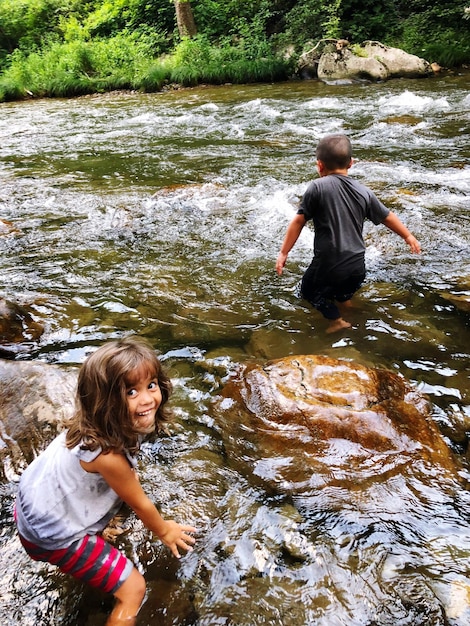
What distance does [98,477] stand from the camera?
1812mm

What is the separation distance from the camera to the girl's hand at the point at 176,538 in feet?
6.34

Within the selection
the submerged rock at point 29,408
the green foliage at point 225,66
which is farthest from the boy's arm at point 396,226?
the green foliage at point 225,66

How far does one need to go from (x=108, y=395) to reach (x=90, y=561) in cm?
67

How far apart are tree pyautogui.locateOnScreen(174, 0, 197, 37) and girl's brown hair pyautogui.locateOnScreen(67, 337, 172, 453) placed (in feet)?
68.4

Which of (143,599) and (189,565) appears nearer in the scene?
(143,599)

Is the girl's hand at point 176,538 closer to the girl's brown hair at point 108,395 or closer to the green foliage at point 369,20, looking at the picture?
the girl's brown hair at point 108,395

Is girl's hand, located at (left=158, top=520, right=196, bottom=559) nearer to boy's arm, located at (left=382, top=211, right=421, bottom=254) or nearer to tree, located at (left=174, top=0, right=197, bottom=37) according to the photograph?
boy's arm, located at (left=382, top=211, right=421, bottom=254)

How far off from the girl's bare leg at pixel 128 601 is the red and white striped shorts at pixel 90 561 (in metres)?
0.03

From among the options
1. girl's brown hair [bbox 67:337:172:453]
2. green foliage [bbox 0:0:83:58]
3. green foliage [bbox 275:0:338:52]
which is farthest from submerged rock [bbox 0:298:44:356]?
green foliage [bbox 0:0:83:58]

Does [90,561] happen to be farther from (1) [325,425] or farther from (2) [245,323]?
(2) [245,323]

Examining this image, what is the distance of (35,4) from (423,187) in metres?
28.2

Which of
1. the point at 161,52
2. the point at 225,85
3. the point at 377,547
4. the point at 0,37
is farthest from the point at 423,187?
the point at 0,37

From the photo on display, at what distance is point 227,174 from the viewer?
7.00m

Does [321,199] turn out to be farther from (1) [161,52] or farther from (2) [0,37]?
(2) [0,37]
